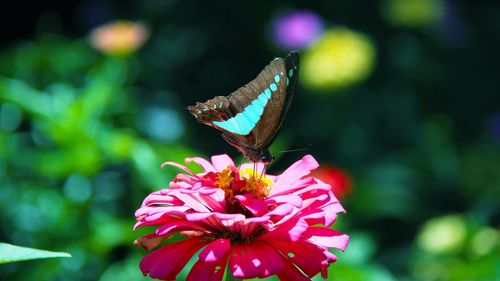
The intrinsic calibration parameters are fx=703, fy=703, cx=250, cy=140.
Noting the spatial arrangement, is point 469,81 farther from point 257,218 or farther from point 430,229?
point 257,218

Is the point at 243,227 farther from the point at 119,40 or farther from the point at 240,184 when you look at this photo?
the point at 119,40

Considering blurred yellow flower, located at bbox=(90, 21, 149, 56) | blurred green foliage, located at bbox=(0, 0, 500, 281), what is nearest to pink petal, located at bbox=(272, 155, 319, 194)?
blurred green foliage, located at bbox=(0, 0, 500, 281)

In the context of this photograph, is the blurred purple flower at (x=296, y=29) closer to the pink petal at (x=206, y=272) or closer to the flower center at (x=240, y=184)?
the flower center at (x=240, y=184)

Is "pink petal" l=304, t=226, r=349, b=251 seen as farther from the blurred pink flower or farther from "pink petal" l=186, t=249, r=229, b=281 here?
the blurred pink flower

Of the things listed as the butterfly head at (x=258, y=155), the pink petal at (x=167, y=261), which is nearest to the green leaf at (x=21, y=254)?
the pink petal at (x=167, y=261)

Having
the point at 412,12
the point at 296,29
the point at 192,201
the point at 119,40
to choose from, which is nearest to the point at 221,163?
the point at 192,201

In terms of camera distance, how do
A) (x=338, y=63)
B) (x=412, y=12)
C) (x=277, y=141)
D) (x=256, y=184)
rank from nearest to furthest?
(x=256, y=184), (x=277, y=141), (x=338, y=63), (x=412, y=12)

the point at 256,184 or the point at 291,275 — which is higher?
the point at 256,184
